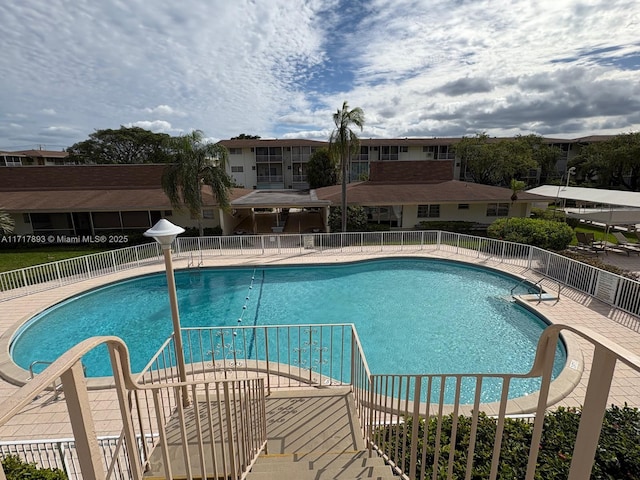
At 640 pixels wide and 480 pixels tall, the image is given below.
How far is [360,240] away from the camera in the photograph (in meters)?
17.3

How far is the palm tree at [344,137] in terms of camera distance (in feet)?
57.4

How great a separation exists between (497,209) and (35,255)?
27285 mm

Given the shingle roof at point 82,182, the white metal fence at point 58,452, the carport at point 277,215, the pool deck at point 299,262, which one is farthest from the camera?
the shingle roof at point 82,182

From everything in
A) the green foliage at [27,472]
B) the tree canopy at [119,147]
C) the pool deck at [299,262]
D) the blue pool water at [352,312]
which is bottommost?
the blue pool water at [352,312]

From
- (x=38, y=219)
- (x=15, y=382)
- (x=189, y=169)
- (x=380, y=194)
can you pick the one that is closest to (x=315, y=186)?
(x=380, y=194)

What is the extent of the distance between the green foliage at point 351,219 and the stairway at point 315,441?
49.0 feet

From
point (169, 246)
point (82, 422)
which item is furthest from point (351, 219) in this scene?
point (82, 422)

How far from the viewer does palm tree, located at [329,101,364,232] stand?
1750cm

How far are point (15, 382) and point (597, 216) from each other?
72.3ft

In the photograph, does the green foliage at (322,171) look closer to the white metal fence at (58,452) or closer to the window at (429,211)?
the window at (429,211)

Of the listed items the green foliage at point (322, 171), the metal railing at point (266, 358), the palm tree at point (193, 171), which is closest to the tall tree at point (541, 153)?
the green foliage at point (322, 171)

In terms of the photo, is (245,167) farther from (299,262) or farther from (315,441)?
(315,441)

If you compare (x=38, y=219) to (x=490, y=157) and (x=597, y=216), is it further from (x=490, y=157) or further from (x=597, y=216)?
(x=490, y=157)

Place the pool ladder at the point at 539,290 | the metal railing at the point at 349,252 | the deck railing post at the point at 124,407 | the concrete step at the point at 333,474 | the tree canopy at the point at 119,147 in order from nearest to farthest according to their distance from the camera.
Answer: the deck railing post at the point at 124,407 < the concrete step at the point at 333,474 < the metal railing at the point at 349,252 < the pool ladder at the point at 539,290 < the tree canopy at the point at 119,147
